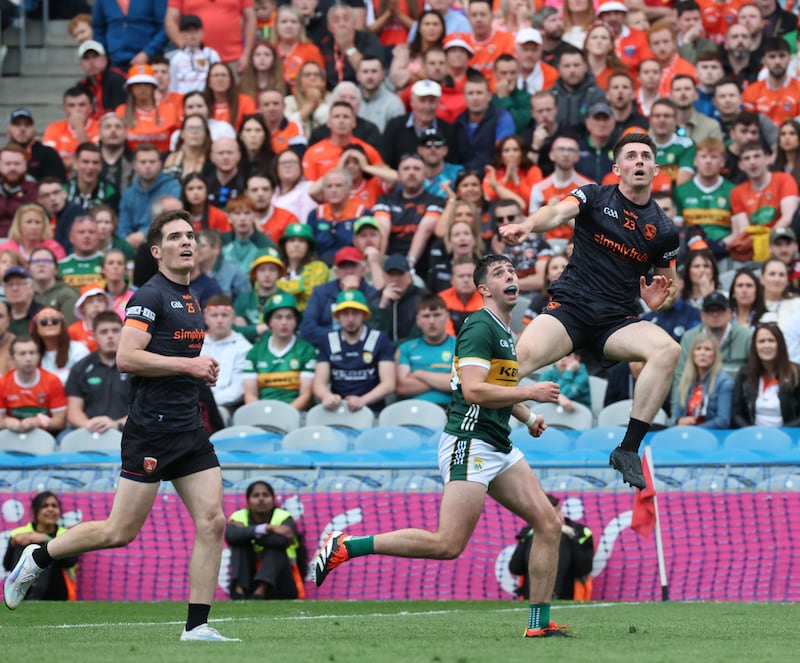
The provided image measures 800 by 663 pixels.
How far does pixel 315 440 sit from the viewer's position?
48.6 ft

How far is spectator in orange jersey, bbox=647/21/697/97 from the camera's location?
1967 centimetres

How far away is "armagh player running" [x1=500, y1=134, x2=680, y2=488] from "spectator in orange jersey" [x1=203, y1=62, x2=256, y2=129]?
10669 millimetres

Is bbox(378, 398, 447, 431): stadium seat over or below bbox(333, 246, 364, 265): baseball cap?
below

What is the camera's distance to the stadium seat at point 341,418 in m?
15.5

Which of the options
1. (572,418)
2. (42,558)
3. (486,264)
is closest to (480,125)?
(572,418)

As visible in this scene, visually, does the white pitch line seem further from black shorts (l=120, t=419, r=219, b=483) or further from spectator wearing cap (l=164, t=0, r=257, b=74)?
spectator wearing cap (l=164, t=0, r=257, b=74)

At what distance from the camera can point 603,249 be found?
10.2 meters

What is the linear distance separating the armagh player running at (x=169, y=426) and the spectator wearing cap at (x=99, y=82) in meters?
12.8

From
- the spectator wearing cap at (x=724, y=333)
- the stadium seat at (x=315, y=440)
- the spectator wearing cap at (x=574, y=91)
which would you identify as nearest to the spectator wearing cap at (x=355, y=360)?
the stadium seat at (x=315, y=440)

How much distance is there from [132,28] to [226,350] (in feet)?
25.4

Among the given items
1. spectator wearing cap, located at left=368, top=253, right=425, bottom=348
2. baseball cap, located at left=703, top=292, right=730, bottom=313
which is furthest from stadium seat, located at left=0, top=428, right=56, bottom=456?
baseball cap, located at left=703, top=292, right=730, bottom=313

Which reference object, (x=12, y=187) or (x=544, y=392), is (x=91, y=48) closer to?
(x=12, y=187)

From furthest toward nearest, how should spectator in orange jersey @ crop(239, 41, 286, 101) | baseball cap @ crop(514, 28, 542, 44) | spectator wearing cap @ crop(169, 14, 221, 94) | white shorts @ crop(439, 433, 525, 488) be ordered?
1. spectator wearing cap @ crop(169, 14, 221, 94)
2. spectator in orange jersey @ crop(239, 41, 286, 101)
3. baseball cap @ crop(514, 28, 542, 44)
4. white shorts @ crop(439, 433, 525, 488)

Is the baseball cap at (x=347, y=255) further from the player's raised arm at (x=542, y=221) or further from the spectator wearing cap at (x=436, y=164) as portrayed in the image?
the player's raised arm at (x=542, y=221)
